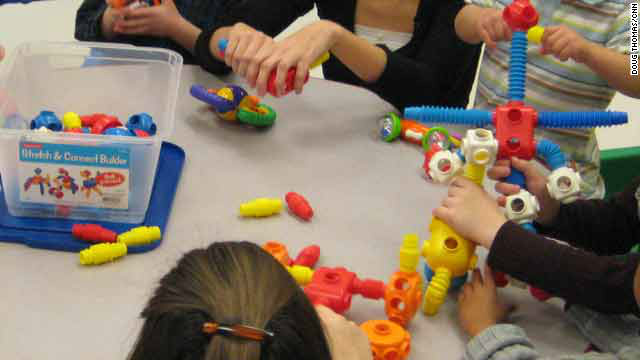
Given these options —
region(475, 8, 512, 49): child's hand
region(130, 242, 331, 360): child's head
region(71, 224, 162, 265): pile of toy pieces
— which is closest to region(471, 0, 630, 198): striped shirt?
region(475, 8, 512, 49): child's hand

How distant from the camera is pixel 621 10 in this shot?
1.06 m

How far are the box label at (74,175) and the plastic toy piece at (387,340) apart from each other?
0.33m

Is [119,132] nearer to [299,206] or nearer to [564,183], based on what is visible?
[299,206]

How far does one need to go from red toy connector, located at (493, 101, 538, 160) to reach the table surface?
0.44ft

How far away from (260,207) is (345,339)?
27 cm

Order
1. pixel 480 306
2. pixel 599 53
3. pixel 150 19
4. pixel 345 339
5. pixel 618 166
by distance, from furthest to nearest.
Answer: pixel 618 166 → pixel 150 19 → pixel 599 53 → pixel 480 306 → pixel 345 339

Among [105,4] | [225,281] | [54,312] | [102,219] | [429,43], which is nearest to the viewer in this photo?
[225,281]

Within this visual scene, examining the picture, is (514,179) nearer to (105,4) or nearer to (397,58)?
(397,58)

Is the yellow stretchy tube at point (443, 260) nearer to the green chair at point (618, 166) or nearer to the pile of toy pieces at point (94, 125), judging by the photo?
the pile of toy pieces at point (94, 125)

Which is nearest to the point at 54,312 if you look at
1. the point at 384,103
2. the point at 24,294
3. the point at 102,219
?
the point at 24,294

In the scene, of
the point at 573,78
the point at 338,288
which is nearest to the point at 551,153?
the point at 338,288

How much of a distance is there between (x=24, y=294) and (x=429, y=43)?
29.6 inches

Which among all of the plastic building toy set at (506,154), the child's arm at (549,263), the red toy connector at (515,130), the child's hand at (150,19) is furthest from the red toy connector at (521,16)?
the child's hand at (150,19)

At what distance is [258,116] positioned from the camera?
101 cm
